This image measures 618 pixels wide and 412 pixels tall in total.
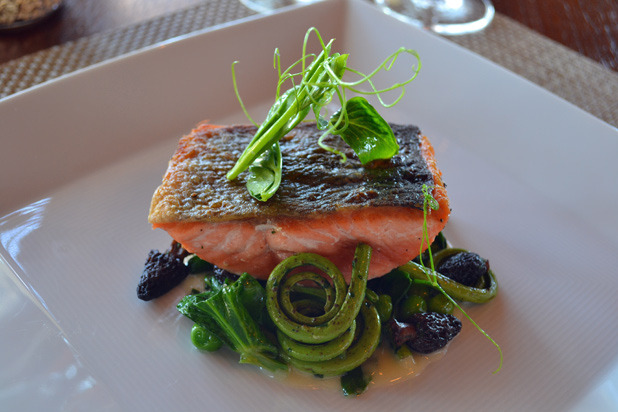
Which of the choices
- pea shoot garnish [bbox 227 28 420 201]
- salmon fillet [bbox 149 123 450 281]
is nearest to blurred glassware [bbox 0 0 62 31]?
salmon fillet [bbox 149 123 450 281]

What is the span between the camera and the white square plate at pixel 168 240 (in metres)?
2.16

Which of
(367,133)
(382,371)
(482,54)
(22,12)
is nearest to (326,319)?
(382,371)

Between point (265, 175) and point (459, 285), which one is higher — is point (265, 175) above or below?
above

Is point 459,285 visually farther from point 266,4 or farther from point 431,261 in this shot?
point 266,4

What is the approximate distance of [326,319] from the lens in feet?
7.16

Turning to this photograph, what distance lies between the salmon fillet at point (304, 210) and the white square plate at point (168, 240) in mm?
416

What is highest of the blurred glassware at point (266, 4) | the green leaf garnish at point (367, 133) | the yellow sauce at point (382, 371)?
the green leaf garnish at point (367, 133)

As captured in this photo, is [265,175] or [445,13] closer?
[265,175]

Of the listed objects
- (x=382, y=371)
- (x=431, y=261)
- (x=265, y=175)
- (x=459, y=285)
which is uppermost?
(x=265, y=175)

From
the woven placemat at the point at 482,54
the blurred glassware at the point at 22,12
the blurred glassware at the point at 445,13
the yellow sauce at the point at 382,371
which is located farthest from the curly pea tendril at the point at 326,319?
the blurred glassware at the point at 22,12

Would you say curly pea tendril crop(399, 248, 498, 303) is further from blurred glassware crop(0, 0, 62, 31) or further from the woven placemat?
blurred glassware crop(0, 0, 62, 31)

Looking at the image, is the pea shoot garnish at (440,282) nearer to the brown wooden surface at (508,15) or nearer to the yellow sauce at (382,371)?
the yellow sauce at (382,371)

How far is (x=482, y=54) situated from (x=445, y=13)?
70 cm

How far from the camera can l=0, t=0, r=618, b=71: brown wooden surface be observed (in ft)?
13.0
